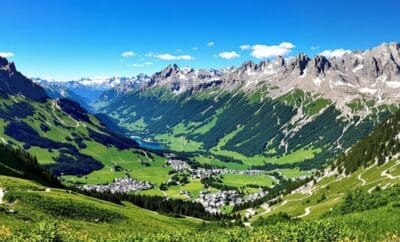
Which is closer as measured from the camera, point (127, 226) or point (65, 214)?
point (65, 214)

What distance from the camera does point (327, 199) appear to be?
188 metres

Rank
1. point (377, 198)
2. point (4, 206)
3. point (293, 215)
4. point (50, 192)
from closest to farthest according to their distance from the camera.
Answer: point (377, 198) < point (4, 206) < point (50, 192) < point (293, 215)

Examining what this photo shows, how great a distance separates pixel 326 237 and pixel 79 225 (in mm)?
65905

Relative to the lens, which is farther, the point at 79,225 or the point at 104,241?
the point at 79,225

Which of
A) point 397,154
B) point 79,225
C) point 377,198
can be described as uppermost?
point 397,154

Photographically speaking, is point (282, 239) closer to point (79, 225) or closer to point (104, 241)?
point (104, 241)

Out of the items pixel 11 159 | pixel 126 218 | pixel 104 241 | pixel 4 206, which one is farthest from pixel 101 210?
pixel 11 159

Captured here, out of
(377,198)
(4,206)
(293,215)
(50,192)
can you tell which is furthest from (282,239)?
(293,215)

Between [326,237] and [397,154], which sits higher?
[397,154]

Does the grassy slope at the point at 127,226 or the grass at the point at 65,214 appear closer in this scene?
the grassy slope at the point at 127,226

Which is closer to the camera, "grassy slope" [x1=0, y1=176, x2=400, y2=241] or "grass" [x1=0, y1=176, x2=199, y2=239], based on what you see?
"grassy slope" [x1=0, y1=176, x2=400, y2=241]

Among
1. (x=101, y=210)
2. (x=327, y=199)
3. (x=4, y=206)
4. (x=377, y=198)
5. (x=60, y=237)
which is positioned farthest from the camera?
(x=327, y=199)

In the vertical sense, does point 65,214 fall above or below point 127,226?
above

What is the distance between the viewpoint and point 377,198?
3413 inches
